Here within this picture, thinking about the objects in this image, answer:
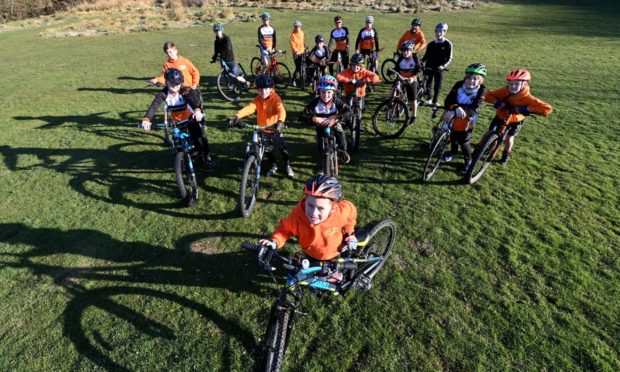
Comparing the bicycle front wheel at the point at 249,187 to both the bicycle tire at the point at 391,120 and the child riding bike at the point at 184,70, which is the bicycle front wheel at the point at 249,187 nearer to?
the child riding bike at the point at 184,70

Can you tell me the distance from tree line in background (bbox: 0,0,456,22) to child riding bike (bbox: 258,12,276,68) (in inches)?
883

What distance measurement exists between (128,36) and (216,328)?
27426mm

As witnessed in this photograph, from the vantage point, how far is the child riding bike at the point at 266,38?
39.1 feet

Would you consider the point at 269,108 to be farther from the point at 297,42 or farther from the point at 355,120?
the point at 297,42

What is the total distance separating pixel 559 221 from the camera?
18.4 ft

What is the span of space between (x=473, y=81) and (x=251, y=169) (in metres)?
4.58

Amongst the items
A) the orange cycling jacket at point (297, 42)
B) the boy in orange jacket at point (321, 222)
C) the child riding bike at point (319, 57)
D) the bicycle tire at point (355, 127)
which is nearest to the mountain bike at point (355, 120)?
the bicycle tire at point (355, 127)

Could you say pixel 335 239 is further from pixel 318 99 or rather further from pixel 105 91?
pixel 105 91

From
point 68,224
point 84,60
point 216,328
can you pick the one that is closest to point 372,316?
point 216,328

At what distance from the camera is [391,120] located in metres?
8.65

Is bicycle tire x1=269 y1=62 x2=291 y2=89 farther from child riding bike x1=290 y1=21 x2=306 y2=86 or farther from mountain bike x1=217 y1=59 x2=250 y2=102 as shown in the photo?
mountain bike x1=217 y1=59 x2=250 y2=102

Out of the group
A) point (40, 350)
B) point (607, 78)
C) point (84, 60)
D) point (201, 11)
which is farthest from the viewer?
point (201, 11)

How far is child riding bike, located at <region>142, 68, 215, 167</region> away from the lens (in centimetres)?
609

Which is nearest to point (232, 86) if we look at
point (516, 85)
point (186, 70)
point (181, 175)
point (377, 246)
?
point (186, 70)
